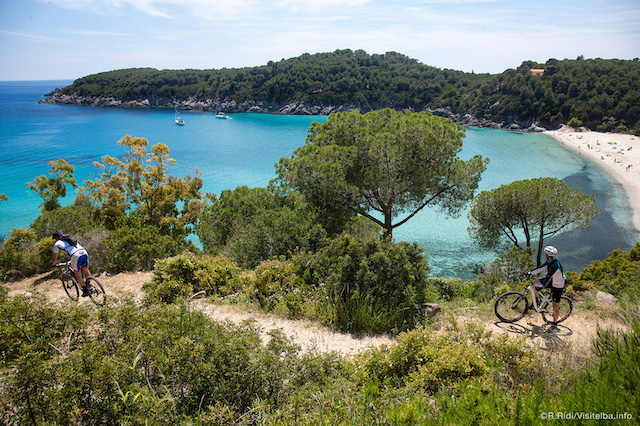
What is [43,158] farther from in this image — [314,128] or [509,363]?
[509,363]

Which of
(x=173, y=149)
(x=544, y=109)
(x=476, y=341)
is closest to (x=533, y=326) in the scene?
(x=476, y=341)

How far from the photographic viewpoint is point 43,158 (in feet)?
149

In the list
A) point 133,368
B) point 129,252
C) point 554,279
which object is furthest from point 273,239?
point 133,368

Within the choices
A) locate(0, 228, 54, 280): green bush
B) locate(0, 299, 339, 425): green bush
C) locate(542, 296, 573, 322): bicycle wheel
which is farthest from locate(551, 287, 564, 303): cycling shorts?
locate(0, 228, 54, 280): green bush

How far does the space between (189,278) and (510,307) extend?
6.84m

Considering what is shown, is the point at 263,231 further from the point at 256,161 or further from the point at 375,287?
the point at 256,161

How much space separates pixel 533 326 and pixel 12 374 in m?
7.40

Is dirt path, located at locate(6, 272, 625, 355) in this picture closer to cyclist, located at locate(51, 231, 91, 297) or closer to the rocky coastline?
cyclist, located at locate(51, 231, 91, 297)

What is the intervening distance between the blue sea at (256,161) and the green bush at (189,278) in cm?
1493

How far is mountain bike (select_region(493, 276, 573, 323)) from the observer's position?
20.4ft

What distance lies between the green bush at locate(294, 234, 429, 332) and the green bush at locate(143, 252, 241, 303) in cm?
258

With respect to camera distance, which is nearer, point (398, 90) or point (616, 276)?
point (616, 276)

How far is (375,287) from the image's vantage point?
6406mm

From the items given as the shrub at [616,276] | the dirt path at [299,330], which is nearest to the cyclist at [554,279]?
the shrub at [616,276]
